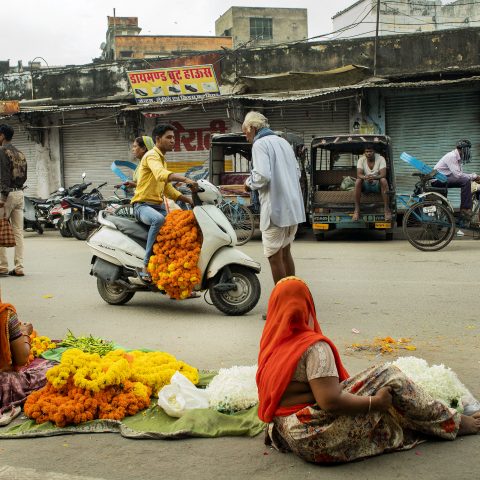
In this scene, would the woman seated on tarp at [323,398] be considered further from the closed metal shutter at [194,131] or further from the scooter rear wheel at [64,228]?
the closed metal shutter at [194,131]

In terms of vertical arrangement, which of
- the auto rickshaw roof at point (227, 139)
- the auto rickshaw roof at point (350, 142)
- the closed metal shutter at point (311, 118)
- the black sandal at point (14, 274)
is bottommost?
the black sandal at point (14, 274)

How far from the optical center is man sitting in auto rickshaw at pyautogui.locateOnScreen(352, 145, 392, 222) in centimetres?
1327

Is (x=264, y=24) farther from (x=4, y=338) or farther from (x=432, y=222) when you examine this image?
(x=4, y=338)

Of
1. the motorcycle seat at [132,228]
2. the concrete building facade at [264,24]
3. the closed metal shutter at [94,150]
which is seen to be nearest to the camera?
the motorcycle seat at [132,228]

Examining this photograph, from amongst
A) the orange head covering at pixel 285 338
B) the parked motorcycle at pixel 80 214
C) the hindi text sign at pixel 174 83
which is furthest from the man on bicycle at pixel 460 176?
the orange head covering at pixel 285 338

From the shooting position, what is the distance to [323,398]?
321 centimetres

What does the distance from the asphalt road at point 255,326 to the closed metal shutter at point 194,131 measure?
6.85m

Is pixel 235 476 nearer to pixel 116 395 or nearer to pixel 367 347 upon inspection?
pixel 116 395

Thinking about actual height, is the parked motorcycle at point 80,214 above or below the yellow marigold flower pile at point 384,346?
above

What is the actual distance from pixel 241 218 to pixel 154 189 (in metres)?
6.55

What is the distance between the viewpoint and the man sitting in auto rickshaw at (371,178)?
13273 mm

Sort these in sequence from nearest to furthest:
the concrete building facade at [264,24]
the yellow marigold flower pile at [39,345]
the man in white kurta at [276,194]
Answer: the yellow marigold flower pile at [39,345] < the man in white kurta at [276,194] < the concrete building facade at [264,24]

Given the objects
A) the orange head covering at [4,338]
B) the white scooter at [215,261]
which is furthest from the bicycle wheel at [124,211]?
the orange head covering at [4,338]

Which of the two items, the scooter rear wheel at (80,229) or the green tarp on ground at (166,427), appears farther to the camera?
the scooter rear wheel at (80,229)
